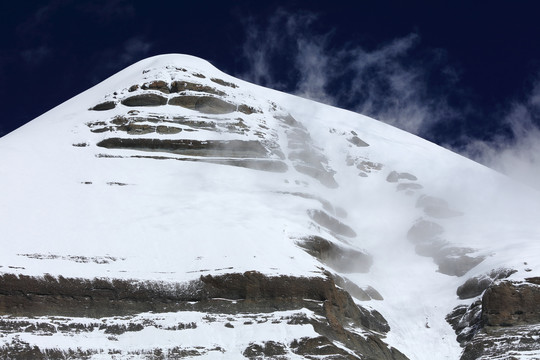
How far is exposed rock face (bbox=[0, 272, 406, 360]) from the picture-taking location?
75875 mm

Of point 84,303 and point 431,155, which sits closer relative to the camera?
point 84,303

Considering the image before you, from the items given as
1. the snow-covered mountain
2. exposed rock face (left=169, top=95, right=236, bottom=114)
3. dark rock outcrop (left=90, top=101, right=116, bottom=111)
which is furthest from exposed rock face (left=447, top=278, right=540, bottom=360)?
dark rock outcrop (left=90, top=101, right=116, bottom=111)

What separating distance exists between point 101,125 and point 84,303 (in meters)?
47.0

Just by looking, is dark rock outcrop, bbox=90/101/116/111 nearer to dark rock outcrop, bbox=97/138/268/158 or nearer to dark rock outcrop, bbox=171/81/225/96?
dark rock outcrop, bbox=171/81/225/96

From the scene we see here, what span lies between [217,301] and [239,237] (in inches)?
417

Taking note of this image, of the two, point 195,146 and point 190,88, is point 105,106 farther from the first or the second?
point 195,146

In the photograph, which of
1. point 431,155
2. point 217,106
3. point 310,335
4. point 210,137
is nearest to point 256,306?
point 310,335

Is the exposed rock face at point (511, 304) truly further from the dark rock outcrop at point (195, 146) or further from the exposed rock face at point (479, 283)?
the dark rock outcrop at point (195, 146)

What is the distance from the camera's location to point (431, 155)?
143375 millimetres

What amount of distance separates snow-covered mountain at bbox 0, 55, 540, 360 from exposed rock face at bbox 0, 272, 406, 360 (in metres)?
0.15

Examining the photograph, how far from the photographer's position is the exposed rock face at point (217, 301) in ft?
249

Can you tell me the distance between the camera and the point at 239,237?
89562 millimetres

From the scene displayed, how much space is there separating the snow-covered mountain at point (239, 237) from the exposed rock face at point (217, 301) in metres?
0.15

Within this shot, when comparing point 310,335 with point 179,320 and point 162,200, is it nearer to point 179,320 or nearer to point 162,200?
point 179,320
